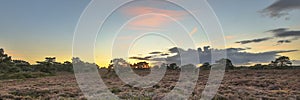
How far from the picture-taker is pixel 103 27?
23.7 metres

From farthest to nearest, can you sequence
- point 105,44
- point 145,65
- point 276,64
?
point 276,64, point 145,65, point 105,44

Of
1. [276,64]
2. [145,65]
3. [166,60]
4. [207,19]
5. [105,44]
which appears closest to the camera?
[207,19]

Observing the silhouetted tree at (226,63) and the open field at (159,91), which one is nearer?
the open field at (159,91)

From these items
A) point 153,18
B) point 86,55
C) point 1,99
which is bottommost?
point 1,99

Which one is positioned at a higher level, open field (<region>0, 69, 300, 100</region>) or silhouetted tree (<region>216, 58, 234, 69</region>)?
silhouetted tree (<region>216, 58, 234, 69</region>)

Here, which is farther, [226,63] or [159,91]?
[226,63]

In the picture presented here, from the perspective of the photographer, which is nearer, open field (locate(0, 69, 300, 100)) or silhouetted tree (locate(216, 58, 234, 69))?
open field (locate(0, 69, 300, 100))

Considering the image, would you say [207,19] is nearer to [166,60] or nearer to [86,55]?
[86,55]

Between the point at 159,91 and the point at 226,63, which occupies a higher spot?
the point at 226,63

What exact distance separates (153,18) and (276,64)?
187 ft

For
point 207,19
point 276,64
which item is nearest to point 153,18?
point 207,19

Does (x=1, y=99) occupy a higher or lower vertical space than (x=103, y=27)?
lower

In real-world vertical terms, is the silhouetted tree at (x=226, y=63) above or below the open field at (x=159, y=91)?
above

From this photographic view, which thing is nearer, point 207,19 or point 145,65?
point 207,19
